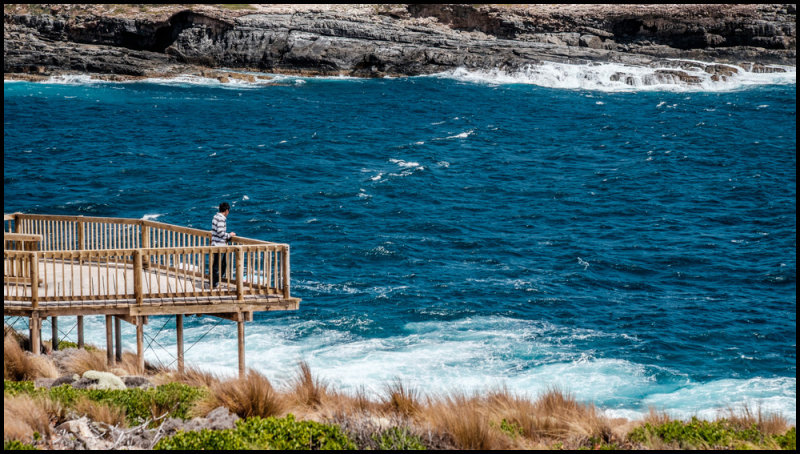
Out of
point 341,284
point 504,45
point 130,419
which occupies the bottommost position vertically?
Result: point 341,284

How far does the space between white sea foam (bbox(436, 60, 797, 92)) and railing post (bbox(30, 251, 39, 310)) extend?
64.4m

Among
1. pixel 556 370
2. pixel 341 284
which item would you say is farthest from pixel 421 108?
pixel 556 370

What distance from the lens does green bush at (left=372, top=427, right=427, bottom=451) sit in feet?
43.9

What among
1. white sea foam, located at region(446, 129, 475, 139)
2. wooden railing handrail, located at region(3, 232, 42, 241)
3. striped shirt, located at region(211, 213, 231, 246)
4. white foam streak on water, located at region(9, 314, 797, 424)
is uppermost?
striped shirt, located at region(211, 213, 231, 246)

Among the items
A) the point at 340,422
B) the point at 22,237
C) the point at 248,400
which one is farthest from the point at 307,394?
the point at 22,237

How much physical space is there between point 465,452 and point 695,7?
88885 mm

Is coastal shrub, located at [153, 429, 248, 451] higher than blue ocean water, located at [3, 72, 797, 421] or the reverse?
higher

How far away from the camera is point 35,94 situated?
72.0m

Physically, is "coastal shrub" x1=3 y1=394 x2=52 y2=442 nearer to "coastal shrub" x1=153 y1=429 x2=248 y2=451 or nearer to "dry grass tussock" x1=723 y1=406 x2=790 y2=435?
"coastal shrub" x1=153 y1=429 x2=248 y2=451

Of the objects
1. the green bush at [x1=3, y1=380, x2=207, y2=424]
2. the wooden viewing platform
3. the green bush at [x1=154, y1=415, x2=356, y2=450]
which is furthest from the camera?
the wooden viewing platform

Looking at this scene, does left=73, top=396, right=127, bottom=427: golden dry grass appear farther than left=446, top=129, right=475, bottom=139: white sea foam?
No

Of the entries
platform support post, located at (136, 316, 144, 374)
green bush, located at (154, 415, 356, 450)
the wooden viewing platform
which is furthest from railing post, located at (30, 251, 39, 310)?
green bush, located at (154, 415, 356, 450)

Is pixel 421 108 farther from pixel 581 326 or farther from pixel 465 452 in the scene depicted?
pixel 465 452

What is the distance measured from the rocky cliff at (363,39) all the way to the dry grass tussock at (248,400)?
6955cm
